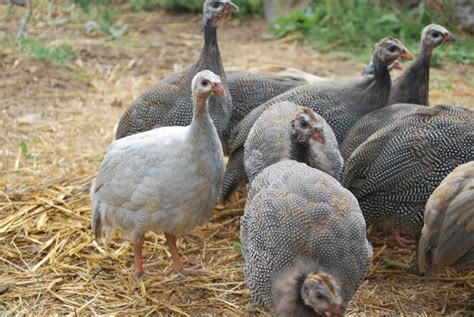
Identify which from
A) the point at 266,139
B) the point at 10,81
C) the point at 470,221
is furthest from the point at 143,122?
the point at 10,81

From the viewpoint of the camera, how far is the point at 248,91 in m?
5.25

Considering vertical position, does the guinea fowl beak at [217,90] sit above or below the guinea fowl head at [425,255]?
above

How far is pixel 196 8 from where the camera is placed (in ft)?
33.5

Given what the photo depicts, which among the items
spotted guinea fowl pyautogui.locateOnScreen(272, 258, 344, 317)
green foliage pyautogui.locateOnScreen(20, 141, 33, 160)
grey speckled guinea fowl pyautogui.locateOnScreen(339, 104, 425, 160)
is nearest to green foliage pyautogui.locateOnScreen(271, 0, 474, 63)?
grey speckled guinea fowl pyautogui.locateOnScreen(339, 104, 425, 160)

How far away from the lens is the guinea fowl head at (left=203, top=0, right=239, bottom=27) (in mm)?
5168

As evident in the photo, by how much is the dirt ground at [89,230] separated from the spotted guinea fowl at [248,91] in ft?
1.85

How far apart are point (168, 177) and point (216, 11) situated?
1.72 metres

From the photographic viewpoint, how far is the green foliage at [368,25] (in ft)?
28.4

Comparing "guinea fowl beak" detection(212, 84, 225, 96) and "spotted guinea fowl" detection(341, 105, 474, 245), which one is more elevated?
"guinea fowl beak" detection(212, 84, 225, 96)

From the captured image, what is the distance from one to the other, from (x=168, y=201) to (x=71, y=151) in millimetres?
2316

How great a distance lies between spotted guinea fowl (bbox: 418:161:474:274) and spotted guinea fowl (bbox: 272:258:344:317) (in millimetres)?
732

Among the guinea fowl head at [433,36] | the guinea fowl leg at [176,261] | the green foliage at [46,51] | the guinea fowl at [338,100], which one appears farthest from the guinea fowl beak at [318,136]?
the green foliage at [46,51]

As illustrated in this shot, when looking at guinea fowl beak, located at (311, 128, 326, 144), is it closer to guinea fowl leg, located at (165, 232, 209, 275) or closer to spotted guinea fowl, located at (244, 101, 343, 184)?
spotted guinea fowl, located at (244, 101, 343, 184)

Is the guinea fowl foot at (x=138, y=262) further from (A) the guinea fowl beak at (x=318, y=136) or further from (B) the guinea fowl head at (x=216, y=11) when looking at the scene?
(B) the guinea fowl head at (x=216, y=11)
